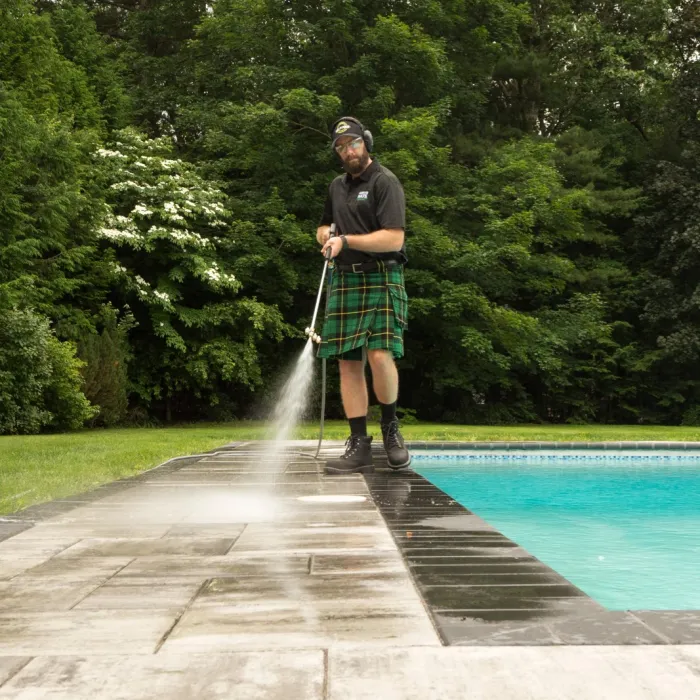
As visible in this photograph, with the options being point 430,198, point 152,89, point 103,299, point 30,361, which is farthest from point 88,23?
point 30,361

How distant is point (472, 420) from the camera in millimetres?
17578

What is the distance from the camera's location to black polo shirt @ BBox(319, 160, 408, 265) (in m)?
4.47

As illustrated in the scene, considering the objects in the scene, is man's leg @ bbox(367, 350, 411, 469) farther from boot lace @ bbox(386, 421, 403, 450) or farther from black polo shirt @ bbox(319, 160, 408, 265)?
black polo shirt @ bbox(319, 160, 408, 265)

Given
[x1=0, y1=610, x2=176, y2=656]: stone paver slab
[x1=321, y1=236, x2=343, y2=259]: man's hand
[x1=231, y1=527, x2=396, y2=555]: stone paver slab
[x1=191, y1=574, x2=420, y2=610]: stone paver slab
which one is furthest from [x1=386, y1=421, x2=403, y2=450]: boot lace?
[x1=0, y1=610, x2=176, y2=656]: stone paver slab

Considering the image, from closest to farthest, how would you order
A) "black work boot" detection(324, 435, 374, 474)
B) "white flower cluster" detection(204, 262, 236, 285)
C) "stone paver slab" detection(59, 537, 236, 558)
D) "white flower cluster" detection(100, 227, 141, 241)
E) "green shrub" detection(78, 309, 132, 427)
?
"stone paver slab" detection(59, 537, 236, 558)
"black work boot" detection(324, 435, 374, 474)
"green shrub" detection(78, 309, 132, 427)
"white flower cluster" detection(100, 227, 141, 241)
"white flower cluster" detection(204, 262, 236, 285)

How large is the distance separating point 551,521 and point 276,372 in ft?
39.9

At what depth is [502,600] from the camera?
5.93ft

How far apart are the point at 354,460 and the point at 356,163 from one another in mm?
1596

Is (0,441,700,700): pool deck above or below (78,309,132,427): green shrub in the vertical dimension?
below

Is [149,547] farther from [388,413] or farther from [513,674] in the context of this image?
[388,413]

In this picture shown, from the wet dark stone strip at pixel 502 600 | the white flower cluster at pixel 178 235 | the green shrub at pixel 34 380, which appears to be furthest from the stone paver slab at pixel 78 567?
the white flower cluster at pixel 178 235

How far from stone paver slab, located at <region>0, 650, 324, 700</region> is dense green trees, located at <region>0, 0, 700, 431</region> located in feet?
36.4

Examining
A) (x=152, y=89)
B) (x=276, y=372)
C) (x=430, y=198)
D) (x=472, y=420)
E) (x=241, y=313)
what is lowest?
(x=472, y=420)

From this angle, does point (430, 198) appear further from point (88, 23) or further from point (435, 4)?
point (88, 23)
